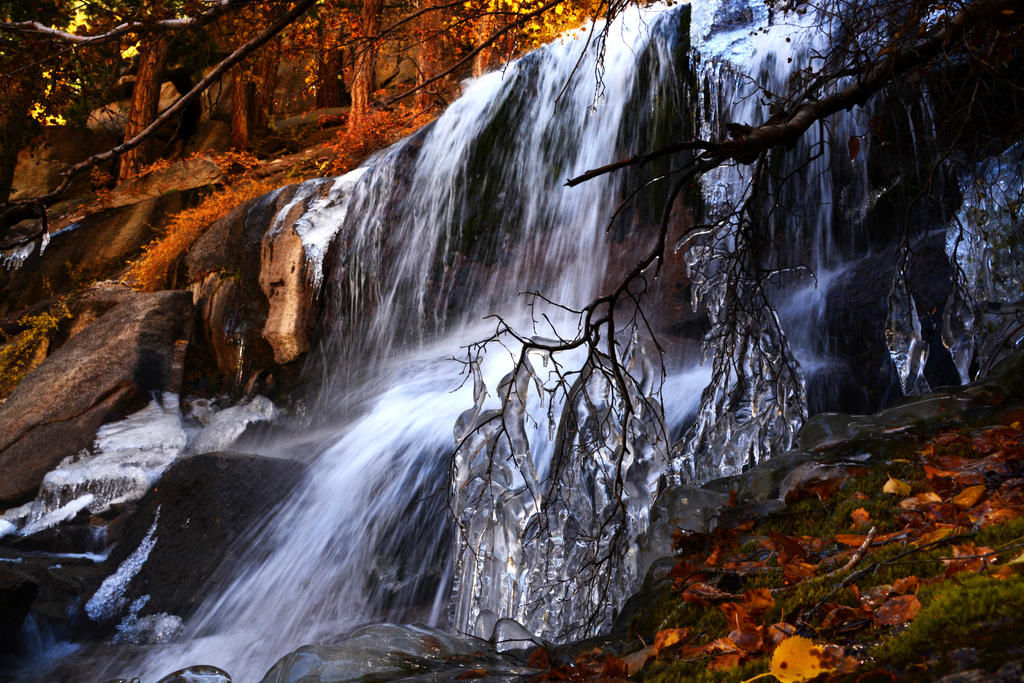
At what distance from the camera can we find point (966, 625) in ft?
4.70

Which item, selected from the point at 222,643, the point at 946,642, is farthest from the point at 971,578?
the point at 222,643

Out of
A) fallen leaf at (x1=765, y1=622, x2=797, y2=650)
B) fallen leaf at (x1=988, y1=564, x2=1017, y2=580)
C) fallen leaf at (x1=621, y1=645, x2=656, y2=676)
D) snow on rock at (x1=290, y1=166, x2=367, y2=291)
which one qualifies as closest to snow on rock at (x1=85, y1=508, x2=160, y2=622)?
snow on rock at (x1=290, y1=166, x2=367, y2=291)

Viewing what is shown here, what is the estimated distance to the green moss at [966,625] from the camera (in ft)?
4.41

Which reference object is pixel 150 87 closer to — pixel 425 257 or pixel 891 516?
pixel 425 257

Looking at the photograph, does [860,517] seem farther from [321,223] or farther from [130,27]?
[321,223]

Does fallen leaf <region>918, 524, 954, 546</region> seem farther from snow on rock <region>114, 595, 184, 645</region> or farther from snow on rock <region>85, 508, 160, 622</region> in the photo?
snow on rock <region>85, 508, 160, 622</region>

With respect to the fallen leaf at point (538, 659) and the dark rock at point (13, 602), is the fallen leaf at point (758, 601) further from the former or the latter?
the dark rock at point (13, 602)

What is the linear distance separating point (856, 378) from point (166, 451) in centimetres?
649

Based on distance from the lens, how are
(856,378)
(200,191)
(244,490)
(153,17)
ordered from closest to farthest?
(153,17)
(856,378)
(244,490)
(200,191)

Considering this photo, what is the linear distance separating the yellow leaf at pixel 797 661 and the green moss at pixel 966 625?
0.11 meters

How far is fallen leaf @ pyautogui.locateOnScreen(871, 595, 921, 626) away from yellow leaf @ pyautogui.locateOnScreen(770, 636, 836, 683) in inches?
6.2

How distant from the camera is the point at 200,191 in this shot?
1481 centimetres

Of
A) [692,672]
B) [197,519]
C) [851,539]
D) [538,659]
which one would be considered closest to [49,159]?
[197,519]

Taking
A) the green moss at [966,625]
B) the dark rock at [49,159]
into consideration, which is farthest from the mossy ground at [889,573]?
the dark rock at [49,159]
